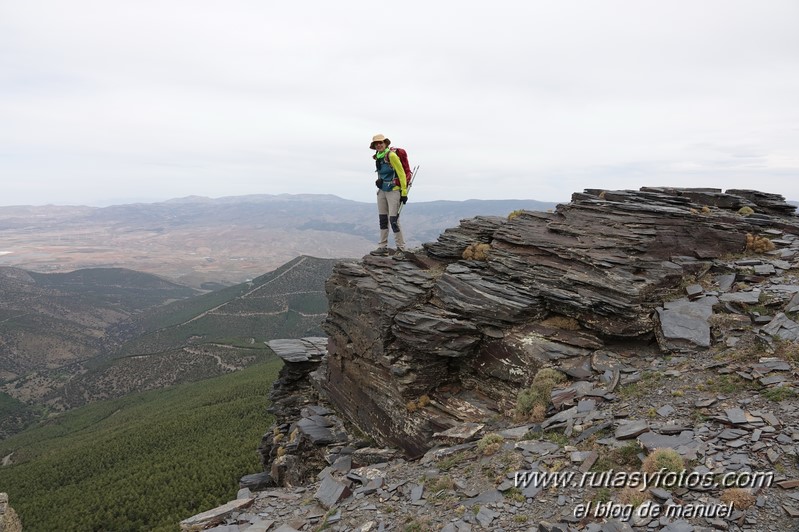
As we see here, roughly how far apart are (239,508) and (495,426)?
1113 centimetres

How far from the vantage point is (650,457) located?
34.2 feet

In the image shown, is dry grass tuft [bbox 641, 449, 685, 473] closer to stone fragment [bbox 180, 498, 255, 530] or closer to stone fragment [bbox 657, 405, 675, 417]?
stone fragment [bbox 657, 405, 675, 417]

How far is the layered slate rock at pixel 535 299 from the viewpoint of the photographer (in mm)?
17484

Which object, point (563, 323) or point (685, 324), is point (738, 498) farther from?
point (563, 323)

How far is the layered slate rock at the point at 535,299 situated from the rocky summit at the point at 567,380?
0.09 m

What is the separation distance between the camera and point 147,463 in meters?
61.1

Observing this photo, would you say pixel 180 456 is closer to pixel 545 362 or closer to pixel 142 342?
pixel 545 362

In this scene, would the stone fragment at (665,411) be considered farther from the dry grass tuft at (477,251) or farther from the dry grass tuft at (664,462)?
the dry grass tuft at (477,251)

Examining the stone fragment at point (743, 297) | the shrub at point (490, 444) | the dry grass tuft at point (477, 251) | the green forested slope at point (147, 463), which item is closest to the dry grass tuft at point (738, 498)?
the shrub at point (490, 444)

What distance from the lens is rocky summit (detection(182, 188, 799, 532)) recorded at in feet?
33.8

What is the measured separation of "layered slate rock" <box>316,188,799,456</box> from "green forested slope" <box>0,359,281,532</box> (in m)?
32.7

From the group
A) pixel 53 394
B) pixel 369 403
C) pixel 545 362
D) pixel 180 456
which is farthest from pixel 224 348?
pixel 545 362

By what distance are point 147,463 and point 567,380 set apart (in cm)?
6675

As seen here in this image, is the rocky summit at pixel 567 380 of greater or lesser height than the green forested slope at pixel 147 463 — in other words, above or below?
above
